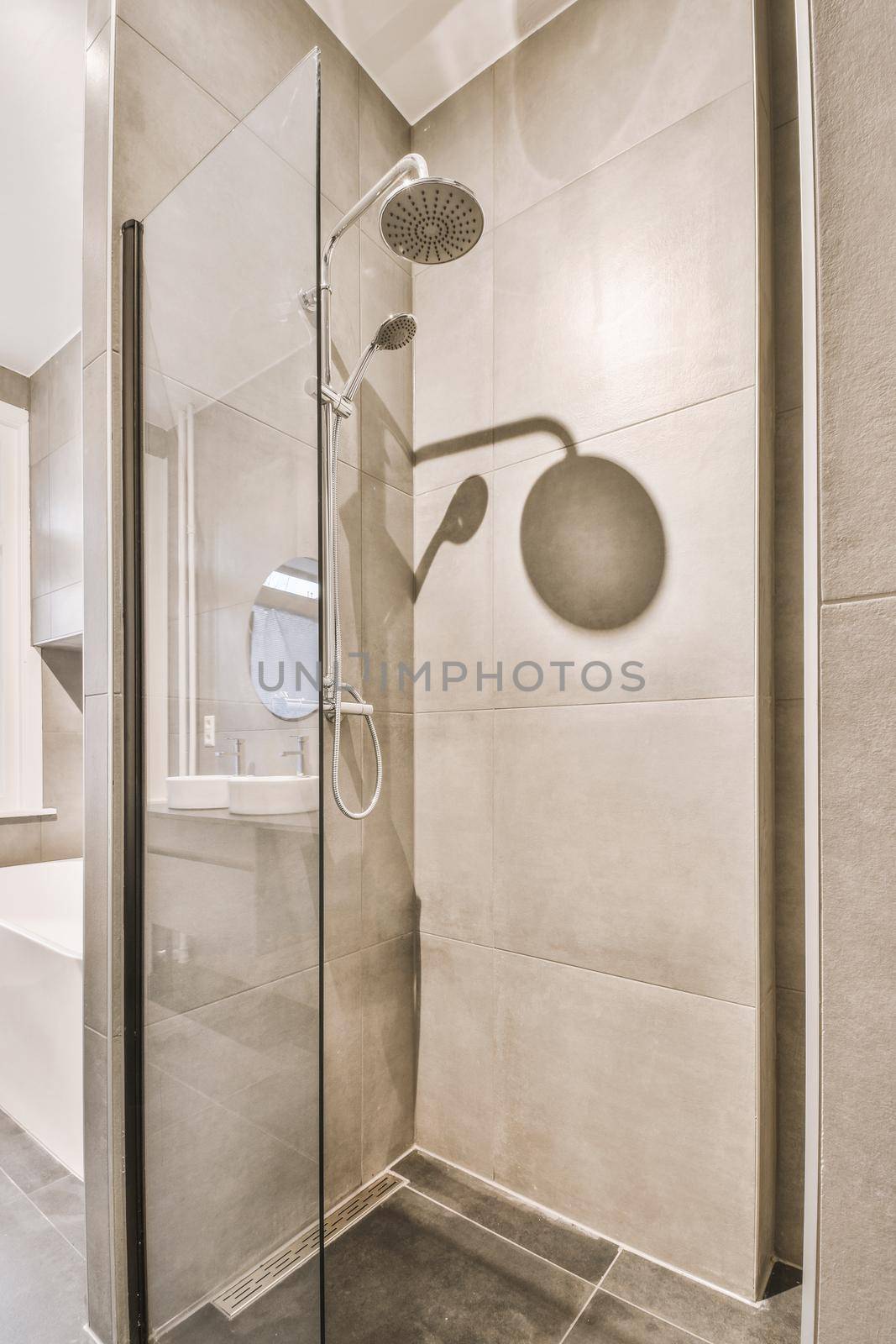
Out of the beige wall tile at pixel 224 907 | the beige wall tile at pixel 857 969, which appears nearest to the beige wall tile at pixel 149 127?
the beige wall tile at pixel 224 907

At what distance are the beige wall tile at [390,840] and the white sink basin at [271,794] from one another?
667mm

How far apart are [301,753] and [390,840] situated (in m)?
0.85

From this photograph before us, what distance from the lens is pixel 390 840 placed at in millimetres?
1680

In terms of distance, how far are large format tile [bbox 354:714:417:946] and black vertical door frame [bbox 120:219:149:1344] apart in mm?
580

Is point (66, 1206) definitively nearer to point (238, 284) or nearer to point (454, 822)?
point (454, 822)

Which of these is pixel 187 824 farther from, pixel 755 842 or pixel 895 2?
pixel 895 2

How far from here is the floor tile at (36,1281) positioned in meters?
1.14

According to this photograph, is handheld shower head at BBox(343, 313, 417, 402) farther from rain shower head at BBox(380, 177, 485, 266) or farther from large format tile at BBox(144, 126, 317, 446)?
large format tile at BBox(144, 126, 317, 446)

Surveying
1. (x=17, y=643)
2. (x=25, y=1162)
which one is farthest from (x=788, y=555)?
(x=17, y=643)

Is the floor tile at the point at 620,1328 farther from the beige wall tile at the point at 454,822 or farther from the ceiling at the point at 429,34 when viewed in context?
the ceiling at the point at 429,34

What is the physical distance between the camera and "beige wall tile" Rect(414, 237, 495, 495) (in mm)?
1646

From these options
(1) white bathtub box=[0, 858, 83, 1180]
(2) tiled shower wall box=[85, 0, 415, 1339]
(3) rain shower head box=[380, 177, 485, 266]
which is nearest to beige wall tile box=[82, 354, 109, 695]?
(2) tiled shower wall box=[85, 0, 415, 1339]

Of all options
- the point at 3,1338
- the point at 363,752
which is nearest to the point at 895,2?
the point at 363,752

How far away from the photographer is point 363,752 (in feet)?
5.30
